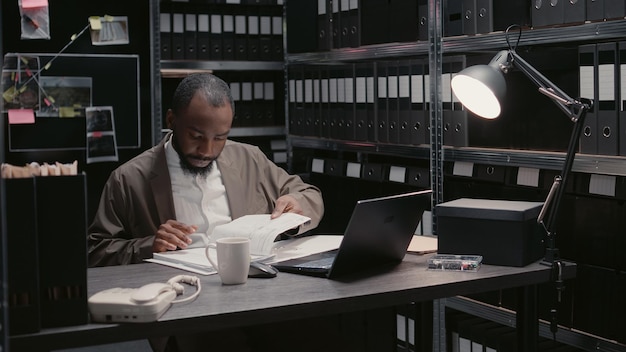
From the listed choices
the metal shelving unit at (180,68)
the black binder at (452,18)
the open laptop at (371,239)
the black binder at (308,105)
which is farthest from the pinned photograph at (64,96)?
the open laptop at (371,239)

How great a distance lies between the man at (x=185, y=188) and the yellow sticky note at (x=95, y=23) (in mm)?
1701

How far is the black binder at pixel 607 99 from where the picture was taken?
2.38 meters

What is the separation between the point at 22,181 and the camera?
1312 millimetres

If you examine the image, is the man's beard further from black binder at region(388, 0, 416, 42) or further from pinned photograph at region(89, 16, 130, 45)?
pinned photograph at region(89, 16, 130, 45)

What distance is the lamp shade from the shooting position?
6.34ft

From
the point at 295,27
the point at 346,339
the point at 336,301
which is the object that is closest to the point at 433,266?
the point at 336,301

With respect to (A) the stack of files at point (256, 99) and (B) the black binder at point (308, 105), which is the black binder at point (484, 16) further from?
(A) the stack of files at point (256, 99)

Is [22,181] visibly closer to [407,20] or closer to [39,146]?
[407,20]

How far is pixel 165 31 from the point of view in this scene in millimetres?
4055

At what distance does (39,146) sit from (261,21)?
1301 mm

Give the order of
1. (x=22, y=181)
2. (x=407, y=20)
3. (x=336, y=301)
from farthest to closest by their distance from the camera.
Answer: (x=407, y=20) < (x=336, y=301) < (x=22, y=181)

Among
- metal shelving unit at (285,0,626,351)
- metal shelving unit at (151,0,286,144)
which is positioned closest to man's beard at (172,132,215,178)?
metal shelving unit at (285,0,626,351)

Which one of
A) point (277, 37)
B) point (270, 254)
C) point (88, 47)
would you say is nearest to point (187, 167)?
Answer: point (270, 254)

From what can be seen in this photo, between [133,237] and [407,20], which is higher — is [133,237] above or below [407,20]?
below
